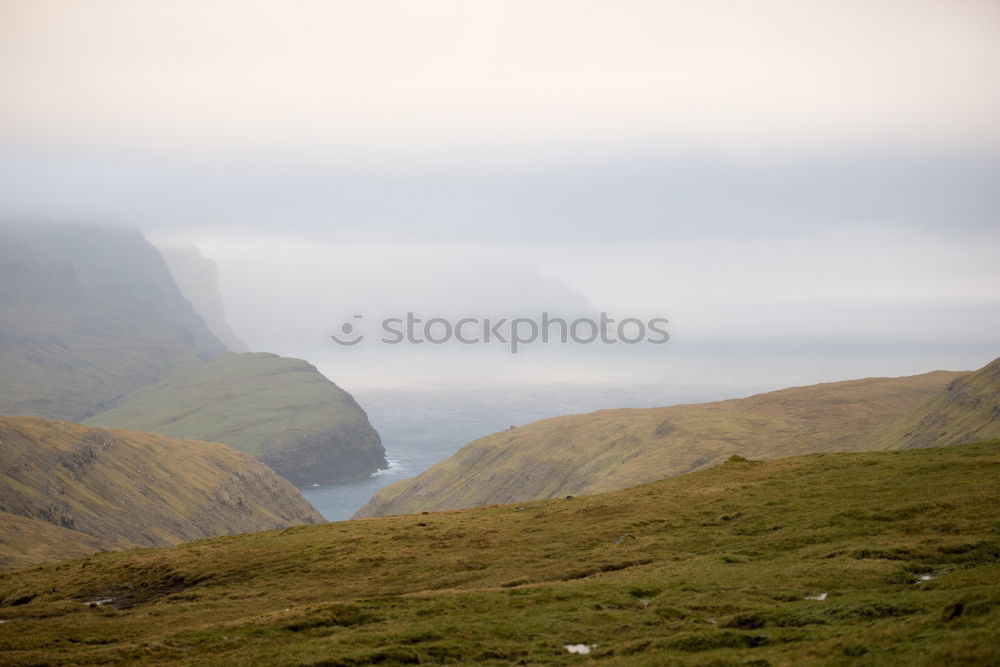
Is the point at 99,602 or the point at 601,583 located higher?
the point at 601,583

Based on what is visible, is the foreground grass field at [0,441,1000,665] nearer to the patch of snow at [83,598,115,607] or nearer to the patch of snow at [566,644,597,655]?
the patch of snow at [566,644,597,655]

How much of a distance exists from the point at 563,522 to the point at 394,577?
61.2 feet

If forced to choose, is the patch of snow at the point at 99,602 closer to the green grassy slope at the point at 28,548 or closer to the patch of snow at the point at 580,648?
the patch of snow at the point at 580,648

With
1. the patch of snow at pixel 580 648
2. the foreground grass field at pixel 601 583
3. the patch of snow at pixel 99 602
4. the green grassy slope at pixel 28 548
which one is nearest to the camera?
the foreground grass field at pixel 601 583

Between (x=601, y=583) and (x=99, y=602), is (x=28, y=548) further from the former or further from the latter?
(x=601, y=583)

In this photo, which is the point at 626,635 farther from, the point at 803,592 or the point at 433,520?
the point at 433,520

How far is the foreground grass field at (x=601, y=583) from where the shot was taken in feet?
131

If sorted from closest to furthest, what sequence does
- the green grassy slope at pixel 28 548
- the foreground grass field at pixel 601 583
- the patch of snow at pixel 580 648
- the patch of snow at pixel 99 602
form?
the foreground grass field at pixel 601 583, the patch of snow at pixel 580 648, the patch of snow at pixel 99 602, the green grassy slope at pixel 28 548

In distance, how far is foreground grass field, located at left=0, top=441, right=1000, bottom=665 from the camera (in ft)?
131

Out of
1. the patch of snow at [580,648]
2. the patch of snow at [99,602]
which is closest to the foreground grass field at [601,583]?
the patch of snow at [580,648]

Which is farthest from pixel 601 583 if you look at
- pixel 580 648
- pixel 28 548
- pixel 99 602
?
pixel 28 548

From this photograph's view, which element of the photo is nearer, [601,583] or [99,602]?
[601,583]

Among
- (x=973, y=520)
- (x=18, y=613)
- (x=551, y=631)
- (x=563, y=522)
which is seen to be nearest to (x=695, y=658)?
(x=551, y=631)

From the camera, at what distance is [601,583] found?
53.1 metres
